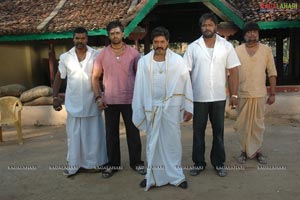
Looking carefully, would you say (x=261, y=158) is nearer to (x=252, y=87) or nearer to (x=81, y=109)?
(x=252, y=87)

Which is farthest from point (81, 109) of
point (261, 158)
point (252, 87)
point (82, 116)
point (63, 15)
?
point (63, 15)

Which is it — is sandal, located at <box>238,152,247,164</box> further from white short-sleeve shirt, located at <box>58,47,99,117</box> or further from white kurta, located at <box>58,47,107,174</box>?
white short-sleeve shirt, located at <box>58,47,99,117</box>

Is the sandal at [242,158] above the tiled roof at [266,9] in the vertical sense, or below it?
below

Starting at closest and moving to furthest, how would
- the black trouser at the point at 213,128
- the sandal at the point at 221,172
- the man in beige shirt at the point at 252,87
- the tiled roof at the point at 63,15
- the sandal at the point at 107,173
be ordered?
the black trouser at the point at 213,128 → the sandal at the point at 221,172 → the sandal at the point at 107,173 → the man in beige shirt at the point at 252,87 → the tiled roof at the point at 63,15

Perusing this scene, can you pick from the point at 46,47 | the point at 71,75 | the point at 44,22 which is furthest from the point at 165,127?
the point at 46,47

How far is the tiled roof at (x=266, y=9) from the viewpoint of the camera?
8688mm

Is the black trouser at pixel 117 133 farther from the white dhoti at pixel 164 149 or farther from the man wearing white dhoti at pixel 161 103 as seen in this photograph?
the white dhoti at pixel 164 149

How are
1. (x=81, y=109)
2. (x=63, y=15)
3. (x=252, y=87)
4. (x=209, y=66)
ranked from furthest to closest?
(x=63, y=15) → (x=252, y=87) → (x=81, y=109) → (x=209, y=66)

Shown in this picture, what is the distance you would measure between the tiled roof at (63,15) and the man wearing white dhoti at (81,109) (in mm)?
4557

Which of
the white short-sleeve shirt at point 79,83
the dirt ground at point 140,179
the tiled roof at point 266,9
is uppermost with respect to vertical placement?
the tiled roof at point 266,9

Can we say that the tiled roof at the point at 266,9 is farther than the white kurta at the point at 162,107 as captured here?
Yes

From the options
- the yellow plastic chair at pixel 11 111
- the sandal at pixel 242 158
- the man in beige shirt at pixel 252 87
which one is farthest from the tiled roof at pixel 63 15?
the sandal at pixel 242 158

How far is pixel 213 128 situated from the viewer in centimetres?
441

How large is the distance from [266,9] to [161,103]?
21.0 feet
